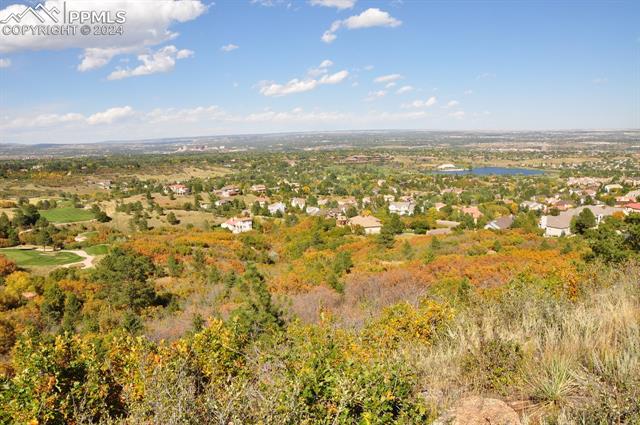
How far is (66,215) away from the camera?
5619 centimetres

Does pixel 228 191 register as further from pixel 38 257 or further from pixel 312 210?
pixel 38 257

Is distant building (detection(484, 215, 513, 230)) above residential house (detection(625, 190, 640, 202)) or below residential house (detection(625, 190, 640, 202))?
below

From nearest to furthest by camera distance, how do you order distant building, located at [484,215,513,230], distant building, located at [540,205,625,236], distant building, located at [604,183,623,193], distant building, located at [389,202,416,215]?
distant building, located at [540,205,625,236]
distant building, located at [484,215,513,230]
distant building, located at [389,202,416,215]
distant building, located at [604,183,623,193]

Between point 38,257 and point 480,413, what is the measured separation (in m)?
45.7

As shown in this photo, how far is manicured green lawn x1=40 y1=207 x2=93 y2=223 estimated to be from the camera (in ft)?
176

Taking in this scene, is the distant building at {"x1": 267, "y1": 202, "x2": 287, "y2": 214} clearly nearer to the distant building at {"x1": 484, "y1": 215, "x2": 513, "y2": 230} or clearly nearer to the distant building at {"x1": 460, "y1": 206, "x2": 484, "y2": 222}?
the distant building at {"x1": 460, "y1": 206, "x2": 484, "y2": 222}

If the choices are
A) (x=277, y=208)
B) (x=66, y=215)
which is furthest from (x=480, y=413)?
(x=66, y=215)

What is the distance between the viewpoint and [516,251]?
95.3 ft

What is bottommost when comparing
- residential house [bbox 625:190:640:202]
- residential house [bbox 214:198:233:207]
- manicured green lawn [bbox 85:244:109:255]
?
manicured green lawn [bbox 85:244:109:255]

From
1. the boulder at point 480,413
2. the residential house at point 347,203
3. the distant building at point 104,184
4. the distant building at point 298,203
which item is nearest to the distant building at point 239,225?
the distant building at point 298,203

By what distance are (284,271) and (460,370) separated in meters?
28.7

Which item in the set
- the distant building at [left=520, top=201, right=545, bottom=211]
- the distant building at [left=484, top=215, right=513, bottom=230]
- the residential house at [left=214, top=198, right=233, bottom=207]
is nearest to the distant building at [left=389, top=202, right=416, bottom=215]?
the distant building at [left=484, top=215, right=513, bottom=230]

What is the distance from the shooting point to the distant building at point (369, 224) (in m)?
50.6

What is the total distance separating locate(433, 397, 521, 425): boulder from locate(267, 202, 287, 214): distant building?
61.7m
